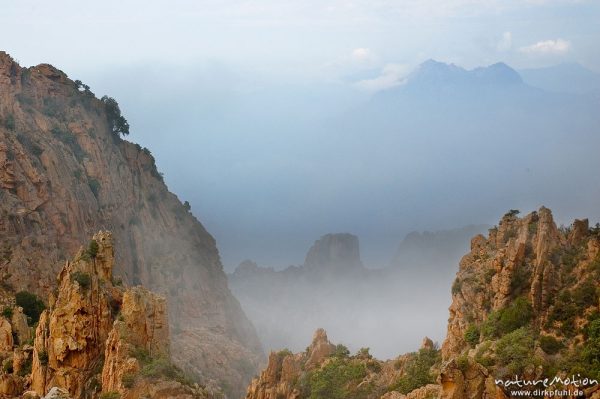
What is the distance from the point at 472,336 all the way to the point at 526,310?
174 inches

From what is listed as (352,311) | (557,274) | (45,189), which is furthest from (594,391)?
(352,311)

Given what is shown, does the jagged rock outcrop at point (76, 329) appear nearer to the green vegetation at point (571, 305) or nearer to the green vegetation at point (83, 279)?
the green vegetation at point (83, 279)

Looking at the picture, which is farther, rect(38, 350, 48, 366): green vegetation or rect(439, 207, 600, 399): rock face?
rect(38, 350, 48, 366): green vegetation

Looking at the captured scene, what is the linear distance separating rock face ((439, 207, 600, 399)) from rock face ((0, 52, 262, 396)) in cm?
3567

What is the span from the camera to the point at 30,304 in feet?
208

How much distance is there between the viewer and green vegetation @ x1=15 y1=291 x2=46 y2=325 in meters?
62.4

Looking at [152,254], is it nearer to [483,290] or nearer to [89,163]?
[89,163]

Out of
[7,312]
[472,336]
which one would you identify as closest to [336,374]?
[472,336]

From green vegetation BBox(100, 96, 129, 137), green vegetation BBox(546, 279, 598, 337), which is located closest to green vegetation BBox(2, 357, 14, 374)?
green vegetation BBox(546, 279, 598, 337)

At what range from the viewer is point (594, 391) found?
101ft

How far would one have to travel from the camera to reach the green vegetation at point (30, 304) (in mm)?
62406

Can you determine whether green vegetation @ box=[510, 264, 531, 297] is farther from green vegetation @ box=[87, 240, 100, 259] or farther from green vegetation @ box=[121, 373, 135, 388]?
green vegetation @ box=[87, 240, 100, 259]

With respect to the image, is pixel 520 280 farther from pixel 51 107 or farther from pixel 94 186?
pixel 51 107

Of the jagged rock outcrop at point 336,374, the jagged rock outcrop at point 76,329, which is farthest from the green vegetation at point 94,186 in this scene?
the jagged rock outcrop at point 336,374
